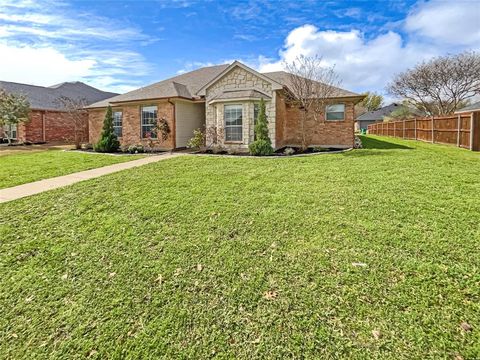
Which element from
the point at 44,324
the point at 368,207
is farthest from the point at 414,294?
the point at 44,324

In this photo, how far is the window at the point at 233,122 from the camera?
15617 millimetres

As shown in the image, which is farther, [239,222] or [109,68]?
[109,68]

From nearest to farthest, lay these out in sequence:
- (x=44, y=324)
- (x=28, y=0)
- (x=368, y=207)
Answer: (x=44, y=324), (x=368, y=207), (x=28, y=0)

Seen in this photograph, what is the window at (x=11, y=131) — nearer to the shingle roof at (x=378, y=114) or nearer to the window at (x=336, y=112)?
the window at (x=336, y=112)

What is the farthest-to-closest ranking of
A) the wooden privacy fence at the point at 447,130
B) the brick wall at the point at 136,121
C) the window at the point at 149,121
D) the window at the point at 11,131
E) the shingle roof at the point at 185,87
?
1. the window at the point at 11,131
2. the window at the point at 149,121
3. the brick wall at the point at 136,121
4. the shingle roof at the point at 185,87
5. the wooden privacy fence at the point at 447,130

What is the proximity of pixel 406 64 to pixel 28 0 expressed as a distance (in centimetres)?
4121

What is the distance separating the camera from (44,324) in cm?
323

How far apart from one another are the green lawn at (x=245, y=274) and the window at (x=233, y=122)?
9.19 metres

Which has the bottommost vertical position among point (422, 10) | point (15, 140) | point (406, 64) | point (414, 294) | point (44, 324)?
point (44, 324)

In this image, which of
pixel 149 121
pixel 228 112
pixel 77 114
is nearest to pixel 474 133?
pixel 228 112

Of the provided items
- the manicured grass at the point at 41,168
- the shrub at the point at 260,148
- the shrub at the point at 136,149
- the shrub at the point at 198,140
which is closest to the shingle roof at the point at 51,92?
the shrub at the point at 136,149

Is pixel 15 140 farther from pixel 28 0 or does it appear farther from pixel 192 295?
pixel 192 295

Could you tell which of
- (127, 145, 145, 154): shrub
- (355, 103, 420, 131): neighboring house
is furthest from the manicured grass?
(355, 103, 420, 131): neighboring house

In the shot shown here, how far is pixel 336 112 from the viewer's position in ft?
56.4
